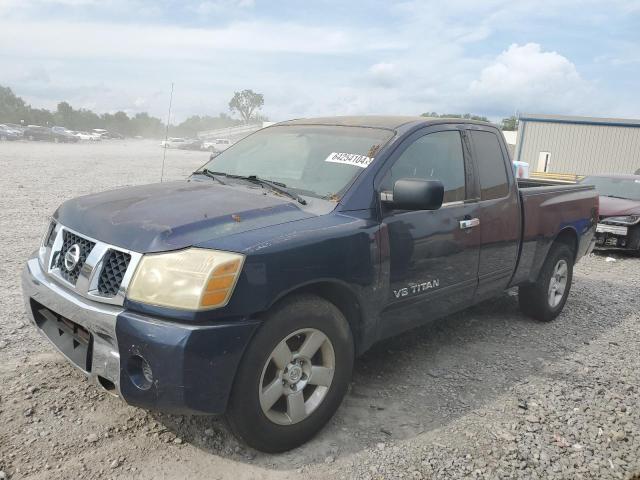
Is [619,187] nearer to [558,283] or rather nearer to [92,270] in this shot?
[558,283]

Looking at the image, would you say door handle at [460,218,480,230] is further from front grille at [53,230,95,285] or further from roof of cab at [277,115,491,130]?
front grille at [53,230,95,285]

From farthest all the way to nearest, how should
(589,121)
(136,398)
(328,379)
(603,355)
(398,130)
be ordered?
(589,121) < (603,355) < (398,130) < (328,379) < (136,398)

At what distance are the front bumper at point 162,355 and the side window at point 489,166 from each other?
97.3 inches

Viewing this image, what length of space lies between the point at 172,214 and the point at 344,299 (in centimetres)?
107

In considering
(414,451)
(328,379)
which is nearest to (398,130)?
(328,379)

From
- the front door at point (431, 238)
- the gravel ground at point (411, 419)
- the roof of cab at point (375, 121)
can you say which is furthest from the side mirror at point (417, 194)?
the gravel ground at point (411, 419)

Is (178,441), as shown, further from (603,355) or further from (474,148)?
(603,355)

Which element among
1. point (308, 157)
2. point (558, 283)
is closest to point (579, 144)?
point (558, 283)

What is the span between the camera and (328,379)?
10.1 ft

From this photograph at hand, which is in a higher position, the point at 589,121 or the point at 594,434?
the point at 589,121

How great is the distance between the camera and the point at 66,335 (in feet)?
9.71

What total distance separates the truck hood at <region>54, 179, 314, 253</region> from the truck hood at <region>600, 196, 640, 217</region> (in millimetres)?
8237

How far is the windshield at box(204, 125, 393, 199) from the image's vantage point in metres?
3.49

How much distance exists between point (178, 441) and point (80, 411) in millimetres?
665
